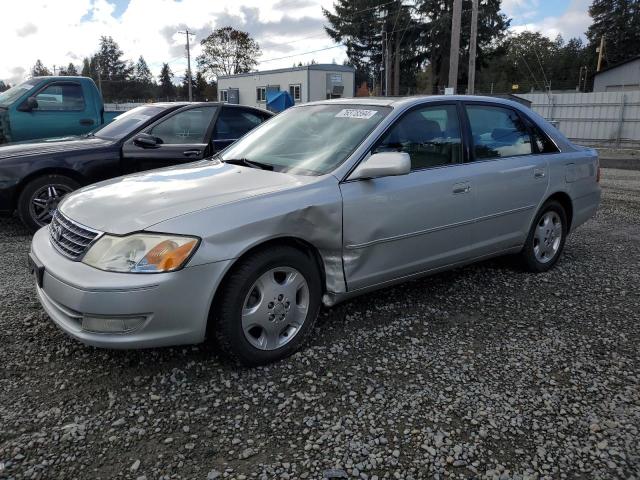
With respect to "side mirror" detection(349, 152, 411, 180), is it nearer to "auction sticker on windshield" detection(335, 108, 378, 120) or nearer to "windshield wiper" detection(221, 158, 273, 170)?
"auction sticker on windshield" detection(335, 108, 378, 120)

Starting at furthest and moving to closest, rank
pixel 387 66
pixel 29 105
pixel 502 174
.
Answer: pixel 387 66, pixel 29 105, pixel 502 174

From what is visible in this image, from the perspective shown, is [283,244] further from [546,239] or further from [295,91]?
[295,91]

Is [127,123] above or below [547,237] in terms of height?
above

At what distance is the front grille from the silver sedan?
0.01 metres

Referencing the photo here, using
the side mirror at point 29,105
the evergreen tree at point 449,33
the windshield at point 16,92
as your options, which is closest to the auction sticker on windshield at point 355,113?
the side mirror at point 29,105

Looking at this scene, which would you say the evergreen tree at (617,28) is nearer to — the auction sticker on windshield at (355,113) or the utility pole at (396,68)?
the utility pole at (396,68)

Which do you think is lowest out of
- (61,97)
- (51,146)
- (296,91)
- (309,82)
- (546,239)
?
(546,239)

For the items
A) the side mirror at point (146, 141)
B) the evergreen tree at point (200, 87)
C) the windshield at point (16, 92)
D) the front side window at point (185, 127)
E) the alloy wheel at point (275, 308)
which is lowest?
the alloy wheel at point (275, 308)

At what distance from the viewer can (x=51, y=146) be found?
5914 millimetres

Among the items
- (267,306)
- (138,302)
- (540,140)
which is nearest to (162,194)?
(138,302)

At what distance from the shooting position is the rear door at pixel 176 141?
6043 mm

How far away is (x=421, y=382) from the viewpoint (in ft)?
9.47

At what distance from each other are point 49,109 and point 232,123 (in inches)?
141

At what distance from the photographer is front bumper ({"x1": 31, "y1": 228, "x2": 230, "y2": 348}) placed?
2.55 m
